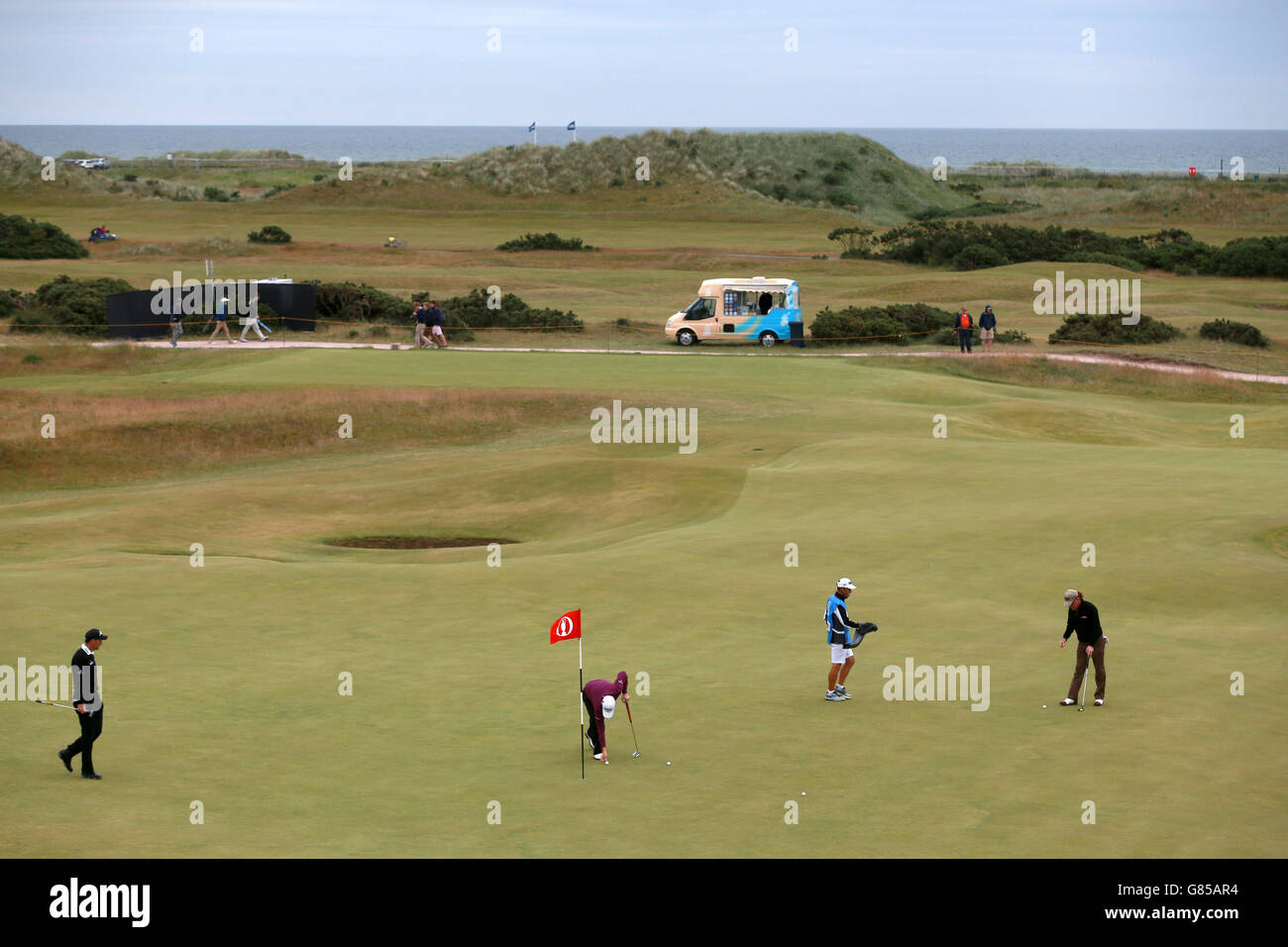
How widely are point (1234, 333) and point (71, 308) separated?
53.9 meters

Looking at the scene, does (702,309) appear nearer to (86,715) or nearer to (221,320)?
(221,320)

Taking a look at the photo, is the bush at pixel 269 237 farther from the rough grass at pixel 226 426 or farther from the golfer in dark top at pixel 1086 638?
the golfer in dark top at pixel 1086 638

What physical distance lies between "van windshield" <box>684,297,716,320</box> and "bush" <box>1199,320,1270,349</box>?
2289 centimetres

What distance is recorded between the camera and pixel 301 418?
152 ft

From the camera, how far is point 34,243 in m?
95.0

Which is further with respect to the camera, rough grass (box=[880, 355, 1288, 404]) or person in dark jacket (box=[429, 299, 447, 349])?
person in dark jacket (box=[429, 299, 447, 349])

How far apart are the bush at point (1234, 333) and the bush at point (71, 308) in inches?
1994

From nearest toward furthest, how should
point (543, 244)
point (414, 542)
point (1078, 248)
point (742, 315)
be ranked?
1. point (414, 542)
2. point (742, 315)
3. point (1078, 248)
4. point (543, 244)

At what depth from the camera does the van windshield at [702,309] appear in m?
63.7

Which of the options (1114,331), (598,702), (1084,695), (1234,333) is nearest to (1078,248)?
(1114,331)

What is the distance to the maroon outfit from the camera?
16.9 metres

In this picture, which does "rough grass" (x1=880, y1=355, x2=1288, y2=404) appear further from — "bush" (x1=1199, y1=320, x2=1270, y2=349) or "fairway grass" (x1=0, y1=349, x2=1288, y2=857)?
"bush" (x1=1199, y1=320, x2=1270, y2=349)

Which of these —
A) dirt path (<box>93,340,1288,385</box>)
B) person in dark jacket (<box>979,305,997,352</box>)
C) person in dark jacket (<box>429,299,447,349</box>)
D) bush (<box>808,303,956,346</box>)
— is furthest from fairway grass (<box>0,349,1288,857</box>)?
bush (<box>808,303,956,346</box>)
